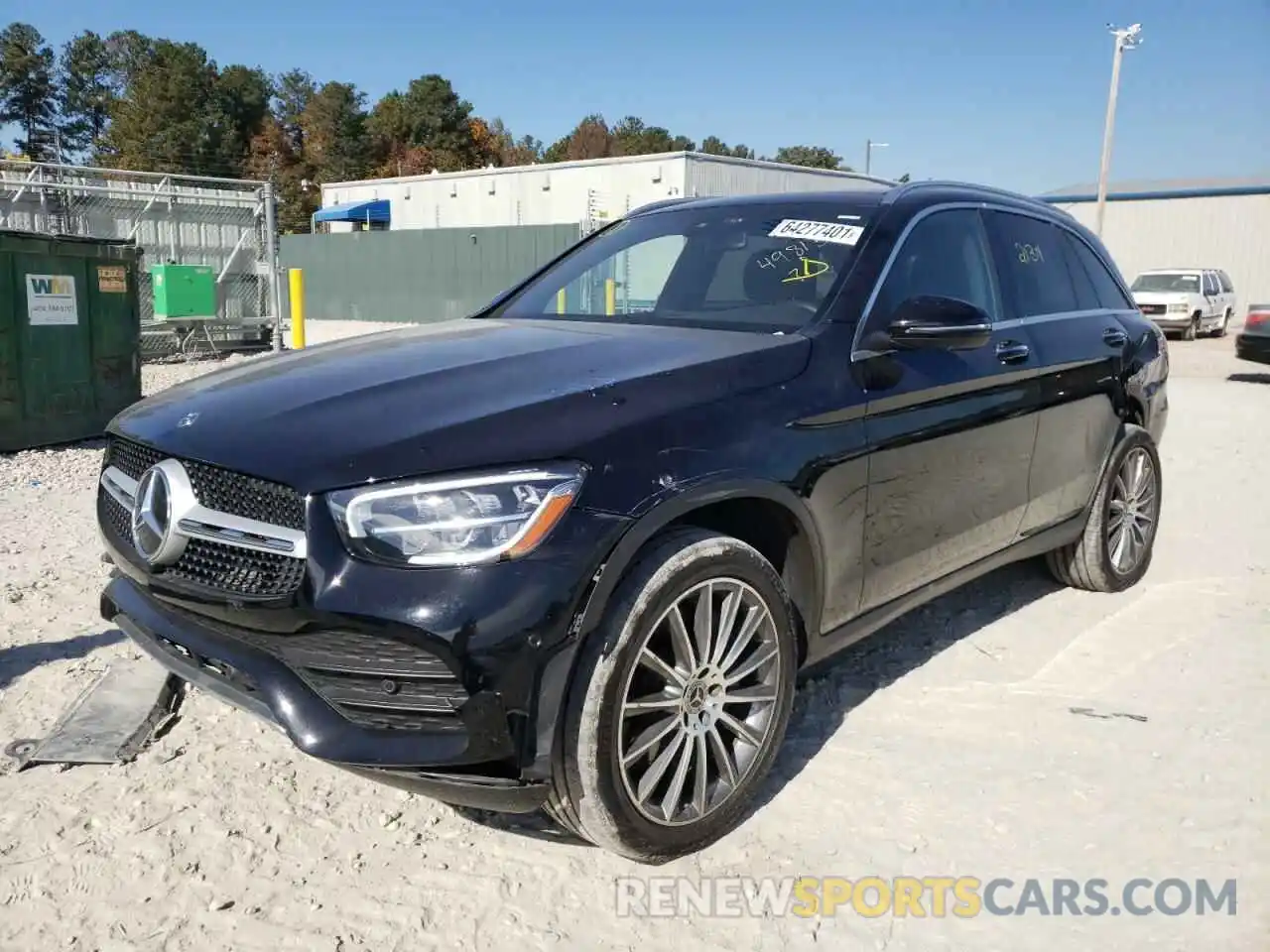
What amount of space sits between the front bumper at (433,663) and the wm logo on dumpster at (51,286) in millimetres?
6779

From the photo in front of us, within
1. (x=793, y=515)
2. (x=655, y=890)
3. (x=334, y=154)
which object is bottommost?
(x=655, y=890)

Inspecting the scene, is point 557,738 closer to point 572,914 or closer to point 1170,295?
point 572,914

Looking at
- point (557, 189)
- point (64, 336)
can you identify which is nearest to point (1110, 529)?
point (64, 336)

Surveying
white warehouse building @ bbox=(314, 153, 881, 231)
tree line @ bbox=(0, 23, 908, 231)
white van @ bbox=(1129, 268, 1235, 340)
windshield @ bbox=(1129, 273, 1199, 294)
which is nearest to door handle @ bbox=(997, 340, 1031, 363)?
white warehouse building @ bbox=(314, 153, 881, 231)

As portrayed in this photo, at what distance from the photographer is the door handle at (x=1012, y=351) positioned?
3725mm

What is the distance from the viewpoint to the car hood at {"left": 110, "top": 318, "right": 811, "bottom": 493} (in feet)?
7.42

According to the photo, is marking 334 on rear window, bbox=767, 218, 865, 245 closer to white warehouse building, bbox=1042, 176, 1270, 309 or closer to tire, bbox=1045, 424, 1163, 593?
tire, bbox=1045, 424, 1163, 593

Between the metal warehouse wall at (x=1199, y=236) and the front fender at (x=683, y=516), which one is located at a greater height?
the metal warehouse wall at (x=1199, y=236)

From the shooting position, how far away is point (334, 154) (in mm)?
66562

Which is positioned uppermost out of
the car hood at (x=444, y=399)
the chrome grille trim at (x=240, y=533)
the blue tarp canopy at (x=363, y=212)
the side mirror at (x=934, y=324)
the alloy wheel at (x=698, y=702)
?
the blue tarp canopy at (x=363, y=212)

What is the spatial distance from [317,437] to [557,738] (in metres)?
0.88

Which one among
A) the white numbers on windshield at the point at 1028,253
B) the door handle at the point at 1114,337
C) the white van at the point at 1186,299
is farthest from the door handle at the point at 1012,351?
the white van at the point at 1186,299

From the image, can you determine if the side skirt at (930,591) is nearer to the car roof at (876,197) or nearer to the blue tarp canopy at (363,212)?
the car roof at (876,197)

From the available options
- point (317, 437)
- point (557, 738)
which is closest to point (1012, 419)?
point (557, 738)
